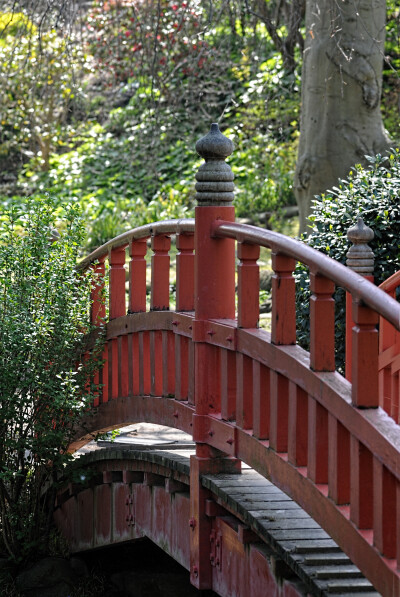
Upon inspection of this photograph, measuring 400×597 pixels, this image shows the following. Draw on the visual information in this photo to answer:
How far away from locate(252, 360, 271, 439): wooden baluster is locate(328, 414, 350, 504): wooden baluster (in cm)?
70

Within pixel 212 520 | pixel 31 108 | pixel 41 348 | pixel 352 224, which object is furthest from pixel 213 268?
pixel 31 108

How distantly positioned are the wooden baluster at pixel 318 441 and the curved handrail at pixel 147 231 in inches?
60.8

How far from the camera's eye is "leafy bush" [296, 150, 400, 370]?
22.7 feet

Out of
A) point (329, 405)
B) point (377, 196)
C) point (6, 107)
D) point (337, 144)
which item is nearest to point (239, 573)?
point (329, 405)

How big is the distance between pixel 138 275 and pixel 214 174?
53.4 inches

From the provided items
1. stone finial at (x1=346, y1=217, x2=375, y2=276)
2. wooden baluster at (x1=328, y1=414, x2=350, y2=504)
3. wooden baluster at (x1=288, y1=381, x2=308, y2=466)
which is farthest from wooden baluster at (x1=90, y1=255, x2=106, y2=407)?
wooden baluster at (x1=328, y1=414, x2=350, y2=504)

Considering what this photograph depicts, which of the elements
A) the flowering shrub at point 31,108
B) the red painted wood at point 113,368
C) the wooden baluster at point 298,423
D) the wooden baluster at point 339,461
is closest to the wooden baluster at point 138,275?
the red painted wood at point 113,368

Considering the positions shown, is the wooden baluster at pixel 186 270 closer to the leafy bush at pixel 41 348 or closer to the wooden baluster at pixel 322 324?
the leafy bush at pixel 41 348

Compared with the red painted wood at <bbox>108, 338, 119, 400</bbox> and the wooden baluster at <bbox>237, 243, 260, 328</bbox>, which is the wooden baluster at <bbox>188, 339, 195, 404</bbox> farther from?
the red painted wood at <bbox>108, 338, 119, 400</bbox>

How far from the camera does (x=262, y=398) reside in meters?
4.48

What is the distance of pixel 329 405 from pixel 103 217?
982cm

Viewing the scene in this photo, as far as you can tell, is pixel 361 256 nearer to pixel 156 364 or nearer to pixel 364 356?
pixel 156 364

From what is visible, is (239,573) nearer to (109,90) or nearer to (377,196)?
(377,196)

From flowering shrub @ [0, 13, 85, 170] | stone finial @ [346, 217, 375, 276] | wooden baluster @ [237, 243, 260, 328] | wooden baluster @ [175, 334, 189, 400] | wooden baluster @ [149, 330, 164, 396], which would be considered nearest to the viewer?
wooden baluster @ [237, 243, 260, 328]
